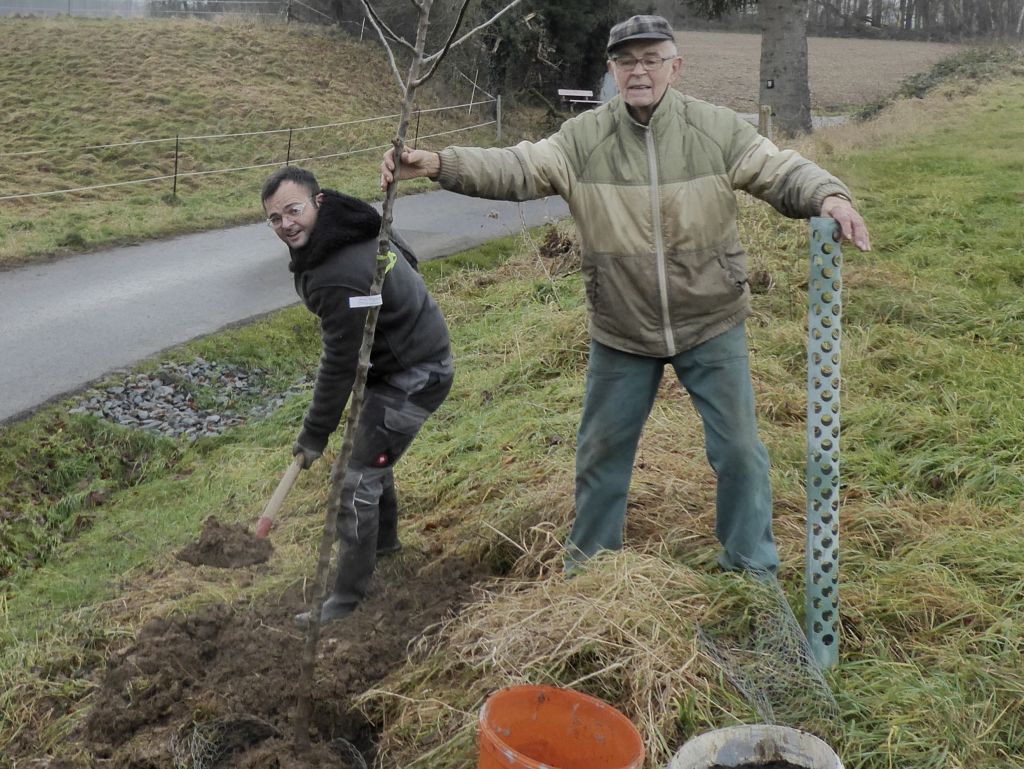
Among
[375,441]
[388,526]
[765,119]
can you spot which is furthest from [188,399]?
[765,119]

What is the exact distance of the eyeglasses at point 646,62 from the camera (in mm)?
3656

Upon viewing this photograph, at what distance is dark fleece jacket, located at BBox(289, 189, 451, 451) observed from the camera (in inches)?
160

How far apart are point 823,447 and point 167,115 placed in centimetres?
2035

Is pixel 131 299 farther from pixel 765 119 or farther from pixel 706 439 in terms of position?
pixel 706 439

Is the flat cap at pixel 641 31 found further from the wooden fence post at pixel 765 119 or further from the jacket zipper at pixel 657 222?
the wooden fence post at pixel 765 119

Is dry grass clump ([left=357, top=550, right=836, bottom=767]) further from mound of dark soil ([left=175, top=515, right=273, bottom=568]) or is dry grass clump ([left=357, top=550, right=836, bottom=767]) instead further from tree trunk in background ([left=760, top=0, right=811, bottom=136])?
tree trunk in background ([left=760, top=0, right=811, bottom=136])

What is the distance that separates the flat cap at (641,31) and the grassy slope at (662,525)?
1764 mm

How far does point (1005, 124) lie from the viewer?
1908 centimetres

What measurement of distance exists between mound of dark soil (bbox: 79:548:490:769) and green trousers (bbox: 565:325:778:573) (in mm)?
794

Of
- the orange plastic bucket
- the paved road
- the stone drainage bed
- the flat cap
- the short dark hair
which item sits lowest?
the stone drainage bed

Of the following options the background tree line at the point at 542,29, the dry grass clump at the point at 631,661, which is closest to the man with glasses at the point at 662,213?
the dry grass clump at the point at 631,661

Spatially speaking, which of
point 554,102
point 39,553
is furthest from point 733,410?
point 554,102

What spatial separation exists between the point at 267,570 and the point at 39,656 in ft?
3.46

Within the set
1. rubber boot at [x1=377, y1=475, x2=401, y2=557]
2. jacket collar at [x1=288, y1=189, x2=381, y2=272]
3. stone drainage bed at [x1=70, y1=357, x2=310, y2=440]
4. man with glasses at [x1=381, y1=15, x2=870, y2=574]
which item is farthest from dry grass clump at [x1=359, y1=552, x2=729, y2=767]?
stone drainage bed at [x1=70, y1=357, x2=310, y2=440]
